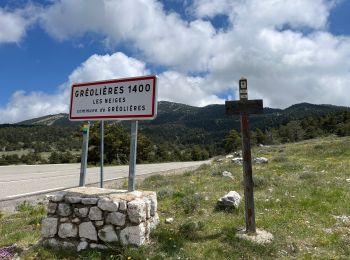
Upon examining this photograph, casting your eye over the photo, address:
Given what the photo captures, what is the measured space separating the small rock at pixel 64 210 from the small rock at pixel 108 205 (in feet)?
2.14

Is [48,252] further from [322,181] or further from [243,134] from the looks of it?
[322,181]

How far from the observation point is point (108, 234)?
650 centimetres

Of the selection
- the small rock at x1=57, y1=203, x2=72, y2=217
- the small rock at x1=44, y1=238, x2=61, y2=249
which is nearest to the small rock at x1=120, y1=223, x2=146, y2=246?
the small rock at x1=57, y1=203, x2=72, y2=217

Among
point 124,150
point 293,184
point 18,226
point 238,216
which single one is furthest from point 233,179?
point 124,150

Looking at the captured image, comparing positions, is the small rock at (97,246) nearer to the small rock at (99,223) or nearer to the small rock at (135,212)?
the small rock at (99,223)

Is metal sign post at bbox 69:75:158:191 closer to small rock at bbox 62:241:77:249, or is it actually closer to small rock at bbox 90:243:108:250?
small rock at bbox 90:243:108:250

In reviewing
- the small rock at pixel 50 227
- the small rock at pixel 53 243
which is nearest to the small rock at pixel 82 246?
the small rock at pixel 53 243

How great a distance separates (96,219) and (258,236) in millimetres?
2960

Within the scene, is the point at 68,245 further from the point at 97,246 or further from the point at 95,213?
the point at 95,213

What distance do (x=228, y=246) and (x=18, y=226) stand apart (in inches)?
195

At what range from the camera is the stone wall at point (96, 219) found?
21.1 feet

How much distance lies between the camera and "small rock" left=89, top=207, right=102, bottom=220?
6.57 m

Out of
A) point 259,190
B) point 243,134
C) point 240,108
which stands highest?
point 240,108

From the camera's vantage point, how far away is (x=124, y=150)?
51.8 meters
